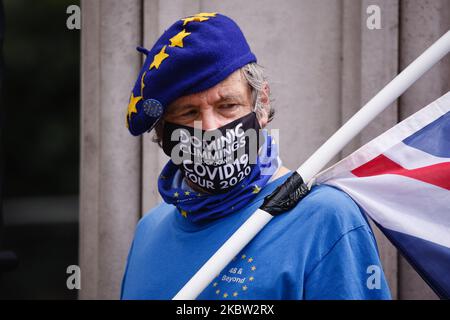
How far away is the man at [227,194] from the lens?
6.47 feet

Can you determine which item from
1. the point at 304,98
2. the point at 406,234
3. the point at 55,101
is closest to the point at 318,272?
the point at 406,234

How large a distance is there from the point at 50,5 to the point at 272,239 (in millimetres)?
2561

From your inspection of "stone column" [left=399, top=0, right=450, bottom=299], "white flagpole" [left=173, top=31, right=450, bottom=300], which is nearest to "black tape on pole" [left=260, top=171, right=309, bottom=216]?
"white flagpole" [left=173, top=31, right=450, bottom=300]

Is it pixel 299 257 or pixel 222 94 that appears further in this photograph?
pixel 222 94

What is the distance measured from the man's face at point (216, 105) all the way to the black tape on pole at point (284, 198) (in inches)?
11.8

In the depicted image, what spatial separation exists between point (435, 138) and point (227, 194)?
0.69 metres

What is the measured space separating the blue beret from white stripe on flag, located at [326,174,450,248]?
53 cm

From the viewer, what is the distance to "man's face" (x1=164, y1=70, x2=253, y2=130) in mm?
2213

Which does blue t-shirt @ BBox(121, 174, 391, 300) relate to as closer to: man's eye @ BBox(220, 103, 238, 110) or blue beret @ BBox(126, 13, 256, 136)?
man's eye @ BBox(220, 103, 238, 110)

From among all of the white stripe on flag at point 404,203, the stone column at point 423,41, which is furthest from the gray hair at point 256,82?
the stone column at point 423,41

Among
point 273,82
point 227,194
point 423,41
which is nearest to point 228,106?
point 227,194

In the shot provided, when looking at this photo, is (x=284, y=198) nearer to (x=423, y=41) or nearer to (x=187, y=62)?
(x=187, y=62)

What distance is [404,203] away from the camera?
7.09 ft
